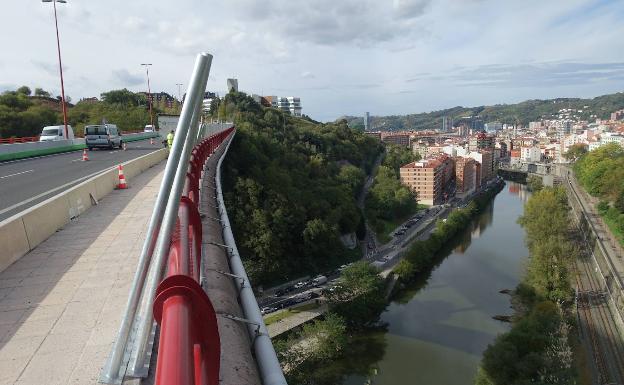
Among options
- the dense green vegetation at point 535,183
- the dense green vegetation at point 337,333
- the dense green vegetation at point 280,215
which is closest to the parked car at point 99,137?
the dense green vegetation at point 280,215

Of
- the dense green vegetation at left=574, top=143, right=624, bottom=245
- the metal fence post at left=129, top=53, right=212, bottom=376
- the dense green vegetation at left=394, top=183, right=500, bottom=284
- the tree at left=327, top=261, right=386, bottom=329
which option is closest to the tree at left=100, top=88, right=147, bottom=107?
the dense green vegetation at left=394, top=183, right=500, bottom=284

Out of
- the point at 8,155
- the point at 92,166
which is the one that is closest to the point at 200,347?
the point at 92,166

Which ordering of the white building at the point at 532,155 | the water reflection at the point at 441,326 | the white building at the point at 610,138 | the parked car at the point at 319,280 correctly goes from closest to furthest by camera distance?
the water reflection at the point at 441,326 → the parked car at the point at 319,280 → the white building at the point at 610,138 → the white building at the point at 532,155

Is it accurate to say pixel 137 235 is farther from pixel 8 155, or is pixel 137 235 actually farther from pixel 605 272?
pixel 605 272

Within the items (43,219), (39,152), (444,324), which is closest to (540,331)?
(444,324)

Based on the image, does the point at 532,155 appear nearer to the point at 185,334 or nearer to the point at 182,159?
the point at 182,159

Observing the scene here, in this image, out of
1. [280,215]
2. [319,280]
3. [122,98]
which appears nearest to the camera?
[280,215]

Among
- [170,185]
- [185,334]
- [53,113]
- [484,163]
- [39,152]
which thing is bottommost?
[484,163]

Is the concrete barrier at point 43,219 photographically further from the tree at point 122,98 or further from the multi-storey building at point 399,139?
the multi-storey building at point 399,139
